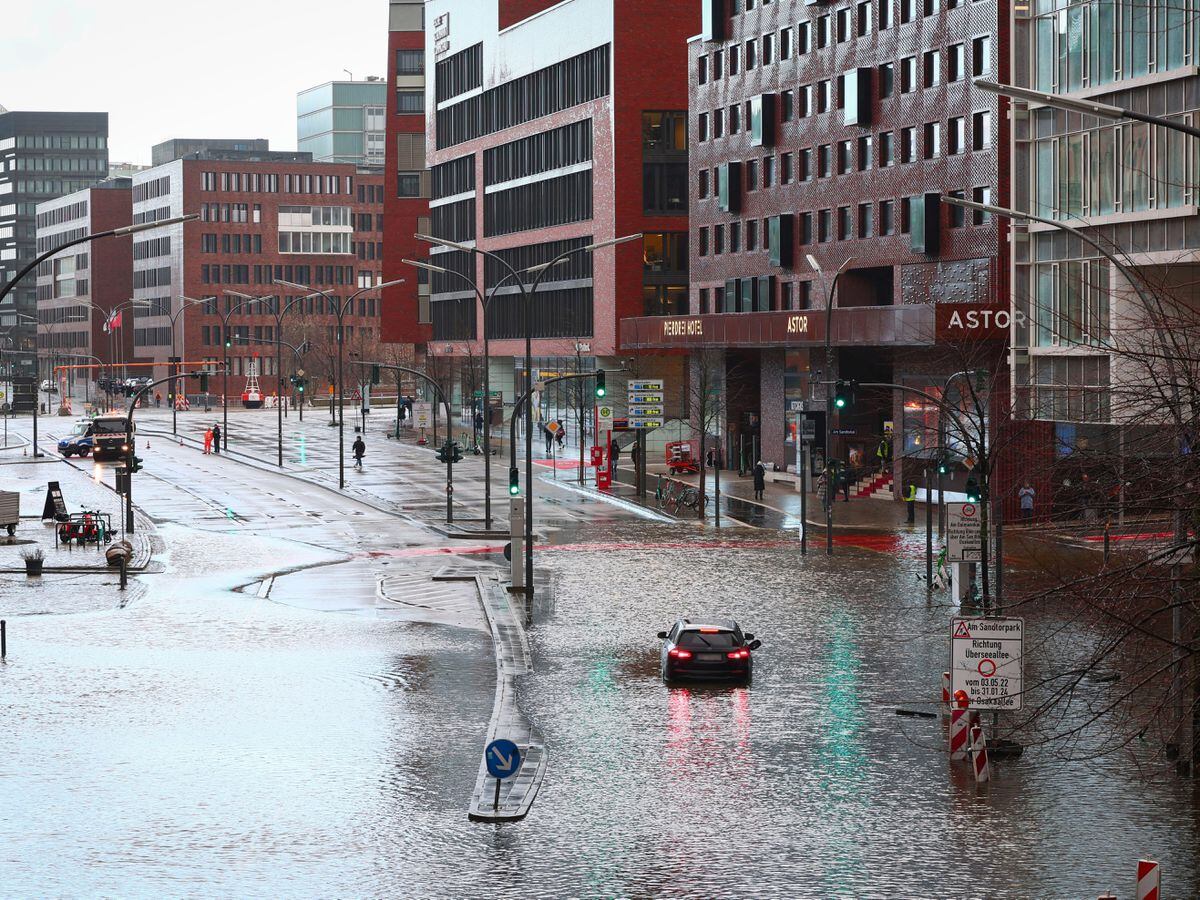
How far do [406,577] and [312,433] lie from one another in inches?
2987

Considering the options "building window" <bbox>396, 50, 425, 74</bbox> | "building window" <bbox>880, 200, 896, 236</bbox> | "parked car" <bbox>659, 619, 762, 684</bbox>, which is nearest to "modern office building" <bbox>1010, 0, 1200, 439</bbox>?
"building window" <bbox>880, 200, 896, 236</bbox>

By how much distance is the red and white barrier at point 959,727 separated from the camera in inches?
997

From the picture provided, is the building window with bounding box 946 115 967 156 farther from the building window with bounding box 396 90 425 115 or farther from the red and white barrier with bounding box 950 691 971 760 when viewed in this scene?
the building window with bounding box 396 90 425 115

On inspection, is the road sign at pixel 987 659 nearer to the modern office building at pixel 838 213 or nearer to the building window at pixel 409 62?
the modern office building at pixel 838 213

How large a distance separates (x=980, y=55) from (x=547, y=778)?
4889 centimetres

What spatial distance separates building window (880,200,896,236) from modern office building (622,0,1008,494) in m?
0.08

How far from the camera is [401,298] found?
458 feet

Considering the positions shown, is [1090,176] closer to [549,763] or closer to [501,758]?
[549,763]

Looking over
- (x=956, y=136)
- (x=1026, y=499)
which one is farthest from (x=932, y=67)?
(x=1026, y=499)

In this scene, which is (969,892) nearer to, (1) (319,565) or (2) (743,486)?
(1) (319,565)

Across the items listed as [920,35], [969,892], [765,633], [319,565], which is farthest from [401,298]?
[969,892]

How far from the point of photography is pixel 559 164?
363 feet

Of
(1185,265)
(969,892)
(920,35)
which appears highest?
(920,35)

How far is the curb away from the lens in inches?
892
